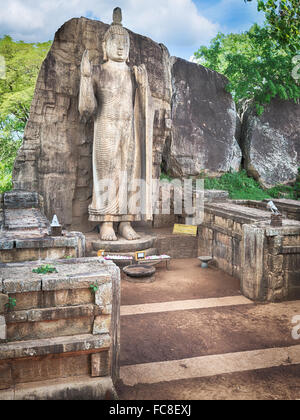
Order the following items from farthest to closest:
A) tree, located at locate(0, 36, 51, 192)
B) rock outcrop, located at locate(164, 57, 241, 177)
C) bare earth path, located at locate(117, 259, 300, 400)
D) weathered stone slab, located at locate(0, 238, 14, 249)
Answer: tree, located at locate(0, 36, 51, 192), rock outcrop, located at locate(164, 57, 241, 177), weathered stone slab, located at locate(0, 238, 14, 249), bare earth path, located at locate(117, 259, 300, 400)

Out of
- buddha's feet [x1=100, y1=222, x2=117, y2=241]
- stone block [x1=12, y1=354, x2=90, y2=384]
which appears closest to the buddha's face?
buddha's feet [x1=100, y1=222, x2=117, y2=241]

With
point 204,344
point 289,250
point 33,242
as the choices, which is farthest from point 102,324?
point 289,250

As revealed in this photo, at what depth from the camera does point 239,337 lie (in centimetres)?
486

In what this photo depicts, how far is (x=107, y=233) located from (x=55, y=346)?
4.87m

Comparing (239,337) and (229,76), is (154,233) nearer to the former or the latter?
(239,337)

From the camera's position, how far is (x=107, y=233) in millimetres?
7883

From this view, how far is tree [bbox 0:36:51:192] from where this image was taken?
1378 centimetres

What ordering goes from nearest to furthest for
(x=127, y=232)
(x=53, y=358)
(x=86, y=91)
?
1. (x=53, y=358)
2. (x=86, y=91)
3. (x=127, y=232)

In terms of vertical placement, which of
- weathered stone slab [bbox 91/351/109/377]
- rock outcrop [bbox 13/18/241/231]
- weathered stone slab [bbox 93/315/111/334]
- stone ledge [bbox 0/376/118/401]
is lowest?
stone ledge [bbox 0/376/118/401]

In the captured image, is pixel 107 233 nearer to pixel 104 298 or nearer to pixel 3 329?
pixel 104 298

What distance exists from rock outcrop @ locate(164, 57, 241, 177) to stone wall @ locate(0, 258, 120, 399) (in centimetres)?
814

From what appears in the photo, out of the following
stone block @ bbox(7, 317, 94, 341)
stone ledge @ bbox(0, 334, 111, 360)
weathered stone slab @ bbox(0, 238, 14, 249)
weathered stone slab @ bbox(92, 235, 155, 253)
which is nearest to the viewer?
stone ledge @ bbox(0, 334, 111, 360)

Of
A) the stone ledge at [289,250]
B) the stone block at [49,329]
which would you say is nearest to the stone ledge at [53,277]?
the stone block at [49,329]

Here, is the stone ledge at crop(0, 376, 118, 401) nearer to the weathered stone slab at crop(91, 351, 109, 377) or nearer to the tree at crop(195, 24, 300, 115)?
the weathered stone slab at crop(91, 351, 109, 377)
